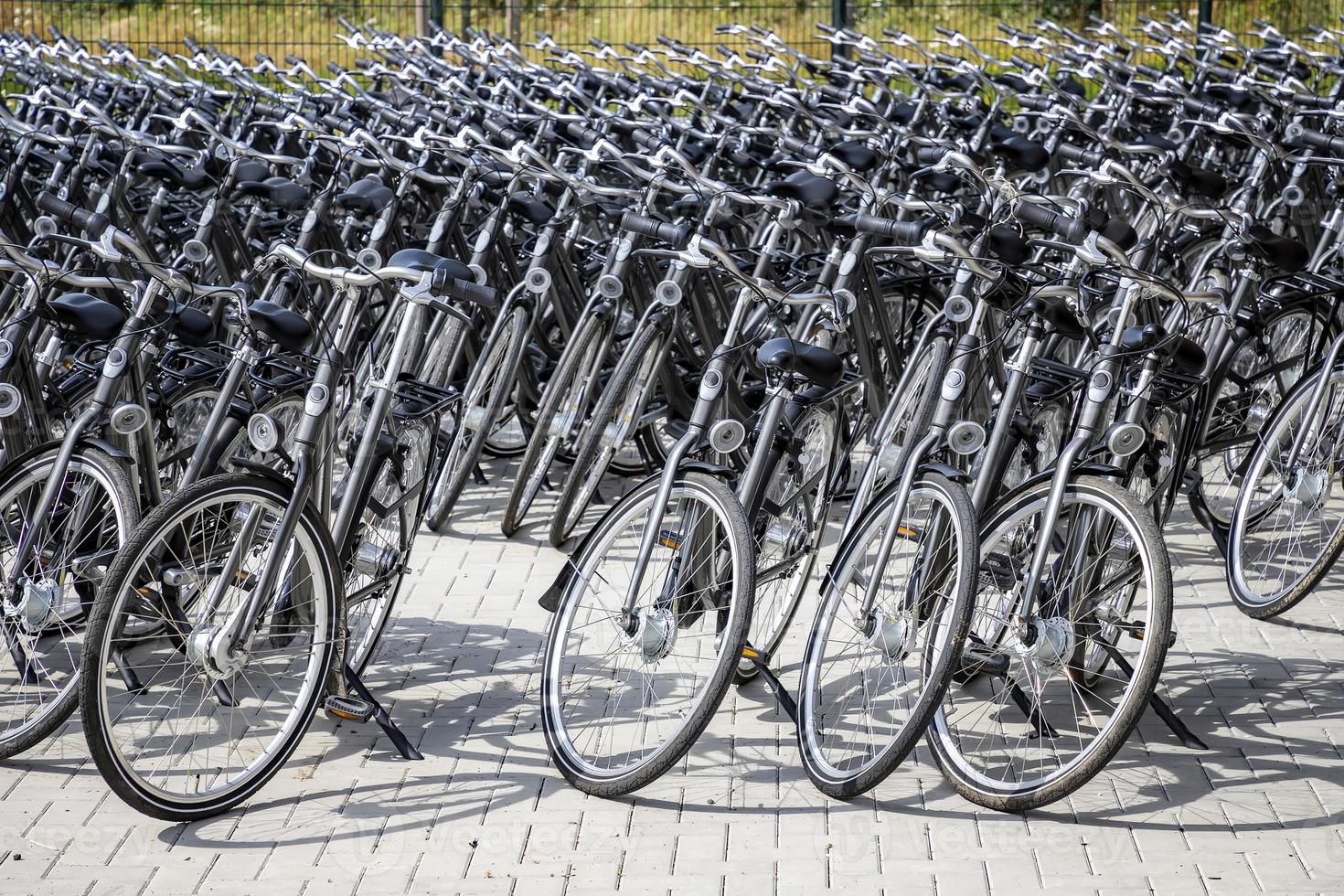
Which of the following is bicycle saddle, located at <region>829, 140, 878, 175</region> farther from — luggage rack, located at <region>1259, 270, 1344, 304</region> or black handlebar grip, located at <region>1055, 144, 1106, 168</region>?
luggage rack, located at <region>1259, 270, 1344, 304</region>

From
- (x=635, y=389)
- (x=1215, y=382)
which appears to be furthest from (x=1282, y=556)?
(x=635, y=389)

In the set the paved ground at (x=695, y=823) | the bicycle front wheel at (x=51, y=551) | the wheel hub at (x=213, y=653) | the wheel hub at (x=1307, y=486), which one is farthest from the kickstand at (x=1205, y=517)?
the bicycle front wheel at (x=51, y=551)

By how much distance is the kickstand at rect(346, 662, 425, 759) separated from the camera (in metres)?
3.88

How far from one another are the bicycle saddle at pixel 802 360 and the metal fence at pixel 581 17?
40.2 ft

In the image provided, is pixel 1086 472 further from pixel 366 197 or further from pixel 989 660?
pixel 366 197

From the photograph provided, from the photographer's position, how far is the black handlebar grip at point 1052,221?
13.6ft

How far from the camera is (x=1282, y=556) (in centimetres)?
493

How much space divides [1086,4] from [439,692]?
62.6 feet

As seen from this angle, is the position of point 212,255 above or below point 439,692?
above

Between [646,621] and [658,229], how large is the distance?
148cm

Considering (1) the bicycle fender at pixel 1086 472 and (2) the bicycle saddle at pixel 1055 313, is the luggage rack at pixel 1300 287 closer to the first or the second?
(2) the bicycle saddle at pixel 1055 313

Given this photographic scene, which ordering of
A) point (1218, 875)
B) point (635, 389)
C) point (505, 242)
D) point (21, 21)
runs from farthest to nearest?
point (21, 21), point (505, 242), point (635, 389), point (1218, 875)

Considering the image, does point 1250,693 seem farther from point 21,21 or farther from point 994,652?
point 21,21

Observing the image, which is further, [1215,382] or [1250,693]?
[1215,382]
